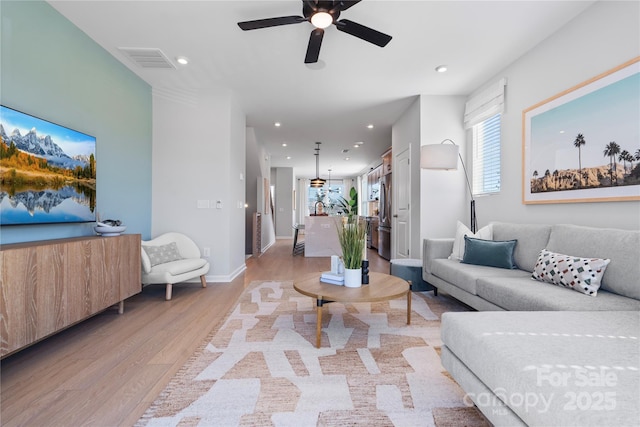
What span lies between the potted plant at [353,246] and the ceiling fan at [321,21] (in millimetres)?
1366

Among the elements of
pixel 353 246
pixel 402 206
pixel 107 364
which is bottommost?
pixel 107 364

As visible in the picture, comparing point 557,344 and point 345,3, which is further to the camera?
point 345,3

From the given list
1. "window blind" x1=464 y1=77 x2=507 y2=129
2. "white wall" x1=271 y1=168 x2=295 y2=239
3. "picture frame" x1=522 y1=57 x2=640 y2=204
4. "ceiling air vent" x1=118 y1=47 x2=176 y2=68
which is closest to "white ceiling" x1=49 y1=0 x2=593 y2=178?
"ceiling air vent" x1=118 y1=47 x2=176 y2=68

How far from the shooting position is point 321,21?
218 centimetres

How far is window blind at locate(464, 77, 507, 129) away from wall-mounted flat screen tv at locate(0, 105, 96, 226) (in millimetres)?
4426

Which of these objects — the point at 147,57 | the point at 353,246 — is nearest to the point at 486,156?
the point at 353,246

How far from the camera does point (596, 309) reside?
5.64ft

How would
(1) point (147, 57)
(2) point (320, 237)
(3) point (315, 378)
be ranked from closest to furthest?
(3) point (315, 378)
(1) point (147, 57)
(2) point (320, 237)

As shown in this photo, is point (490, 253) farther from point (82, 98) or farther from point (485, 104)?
point (82, 98)

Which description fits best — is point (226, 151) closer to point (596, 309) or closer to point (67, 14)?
point (67, 14)

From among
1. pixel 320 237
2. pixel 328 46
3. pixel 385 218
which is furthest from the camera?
pixel 320 237

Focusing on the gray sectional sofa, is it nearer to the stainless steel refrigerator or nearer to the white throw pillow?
the white throw pillow

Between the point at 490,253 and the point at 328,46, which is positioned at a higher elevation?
the point at 328,46

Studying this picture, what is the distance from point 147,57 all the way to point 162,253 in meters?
2.23
